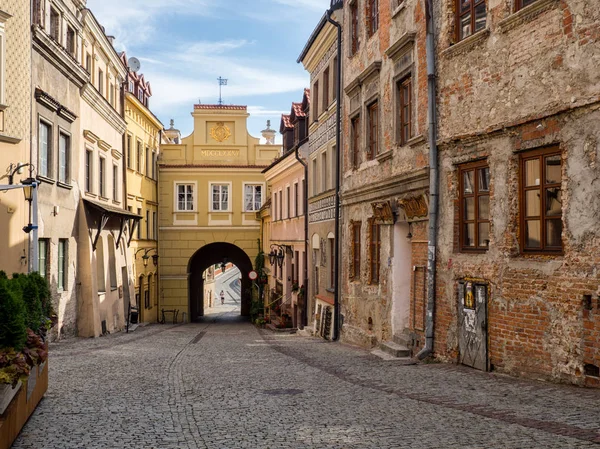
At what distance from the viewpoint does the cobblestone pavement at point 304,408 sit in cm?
744

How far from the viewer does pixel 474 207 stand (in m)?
12.4

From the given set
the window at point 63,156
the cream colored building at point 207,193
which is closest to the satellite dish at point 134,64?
the cream colored building at point 207,193

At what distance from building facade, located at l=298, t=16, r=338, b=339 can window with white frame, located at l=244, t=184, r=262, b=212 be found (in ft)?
47.7

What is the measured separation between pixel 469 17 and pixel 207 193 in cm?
2977

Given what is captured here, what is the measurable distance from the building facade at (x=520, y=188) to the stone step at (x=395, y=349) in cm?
136

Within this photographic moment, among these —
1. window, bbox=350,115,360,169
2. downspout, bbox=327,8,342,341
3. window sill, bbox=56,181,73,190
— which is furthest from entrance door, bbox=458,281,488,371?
window sill, bbox=56,181,73,190

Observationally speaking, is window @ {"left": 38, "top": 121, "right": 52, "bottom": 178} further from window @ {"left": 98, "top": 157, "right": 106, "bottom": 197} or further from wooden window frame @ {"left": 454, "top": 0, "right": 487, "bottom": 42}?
wooden window frame @ {"left": 454, "top": 0, "right": 487, "bottom": 42}

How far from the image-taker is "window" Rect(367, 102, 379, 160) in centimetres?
1817

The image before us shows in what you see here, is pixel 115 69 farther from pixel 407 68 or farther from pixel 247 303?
pixel 247 303

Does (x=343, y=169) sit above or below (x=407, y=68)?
below

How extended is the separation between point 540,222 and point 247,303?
129ft

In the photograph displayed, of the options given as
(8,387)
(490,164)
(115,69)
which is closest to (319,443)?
(8,387)

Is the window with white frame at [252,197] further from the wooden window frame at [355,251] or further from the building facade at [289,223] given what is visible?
the wooden window frame at [355,251]

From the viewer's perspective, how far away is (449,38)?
1308 centimetres
